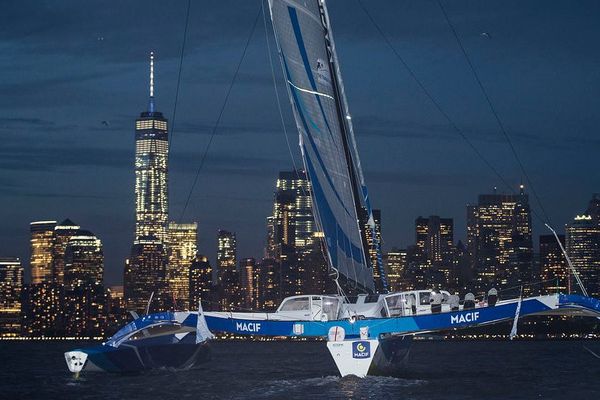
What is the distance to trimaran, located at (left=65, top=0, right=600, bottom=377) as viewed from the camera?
46.9 metres

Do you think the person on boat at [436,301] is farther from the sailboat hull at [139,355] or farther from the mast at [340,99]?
the sailboat hull at [139,355]

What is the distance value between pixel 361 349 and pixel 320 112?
9.94 meters

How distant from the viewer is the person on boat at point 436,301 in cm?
4791

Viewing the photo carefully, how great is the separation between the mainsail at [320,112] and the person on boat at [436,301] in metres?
3.99

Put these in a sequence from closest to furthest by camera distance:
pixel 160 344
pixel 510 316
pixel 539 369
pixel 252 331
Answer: pixel 510 316
pixel 252 331
pixel 160 344
pixel 539 369

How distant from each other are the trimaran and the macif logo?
0.16ft

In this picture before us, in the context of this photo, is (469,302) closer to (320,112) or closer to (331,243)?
(331,243)

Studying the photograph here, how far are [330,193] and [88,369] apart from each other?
20.3m

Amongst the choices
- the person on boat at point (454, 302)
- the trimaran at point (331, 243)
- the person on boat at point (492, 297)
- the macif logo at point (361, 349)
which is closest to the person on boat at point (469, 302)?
the trimaran at point (331, 243)

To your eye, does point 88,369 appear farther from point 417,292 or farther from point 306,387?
point 417,292

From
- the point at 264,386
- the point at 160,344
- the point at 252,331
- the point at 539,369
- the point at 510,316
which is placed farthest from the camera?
the point at 539,369

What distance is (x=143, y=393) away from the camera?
5234cm

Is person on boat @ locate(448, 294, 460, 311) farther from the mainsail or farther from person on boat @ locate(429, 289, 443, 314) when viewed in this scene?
the mainsail

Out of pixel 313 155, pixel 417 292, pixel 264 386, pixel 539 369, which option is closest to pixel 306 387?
pixel 264 386
